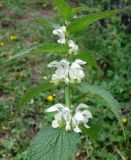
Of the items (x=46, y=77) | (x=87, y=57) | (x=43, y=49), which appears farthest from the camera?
(x=46, y=77)

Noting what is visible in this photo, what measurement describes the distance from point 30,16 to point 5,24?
381 millimetres

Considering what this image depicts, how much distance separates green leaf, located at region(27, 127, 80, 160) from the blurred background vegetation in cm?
103

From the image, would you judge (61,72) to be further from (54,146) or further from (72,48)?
(54,146)

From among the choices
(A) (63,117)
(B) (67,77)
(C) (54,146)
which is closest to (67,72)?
(B) (67,77)

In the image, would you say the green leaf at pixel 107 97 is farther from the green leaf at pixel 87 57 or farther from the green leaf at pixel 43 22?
the green leaf at pixel 43 22

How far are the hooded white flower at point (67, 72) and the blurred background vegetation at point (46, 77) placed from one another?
95 centimetres

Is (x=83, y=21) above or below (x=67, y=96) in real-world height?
above

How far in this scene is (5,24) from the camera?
4867 millimetres

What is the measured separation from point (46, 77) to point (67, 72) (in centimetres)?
227

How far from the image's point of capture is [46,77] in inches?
150

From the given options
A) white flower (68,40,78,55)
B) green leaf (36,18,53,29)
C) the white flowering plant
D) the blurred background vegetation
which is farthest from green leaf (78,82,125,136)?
the blurred background vegetation

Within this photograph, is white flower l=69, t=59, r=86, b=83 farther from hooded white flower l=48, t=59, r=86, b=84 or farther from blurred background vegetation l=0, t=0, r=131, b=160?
blurred background vegetation l=0, t=0, r=131, b=160

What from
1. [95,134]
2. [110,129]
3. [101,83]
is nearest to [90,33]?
[101,83]

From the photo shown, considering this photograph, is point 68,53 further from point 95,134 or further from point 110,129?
point 110,129
